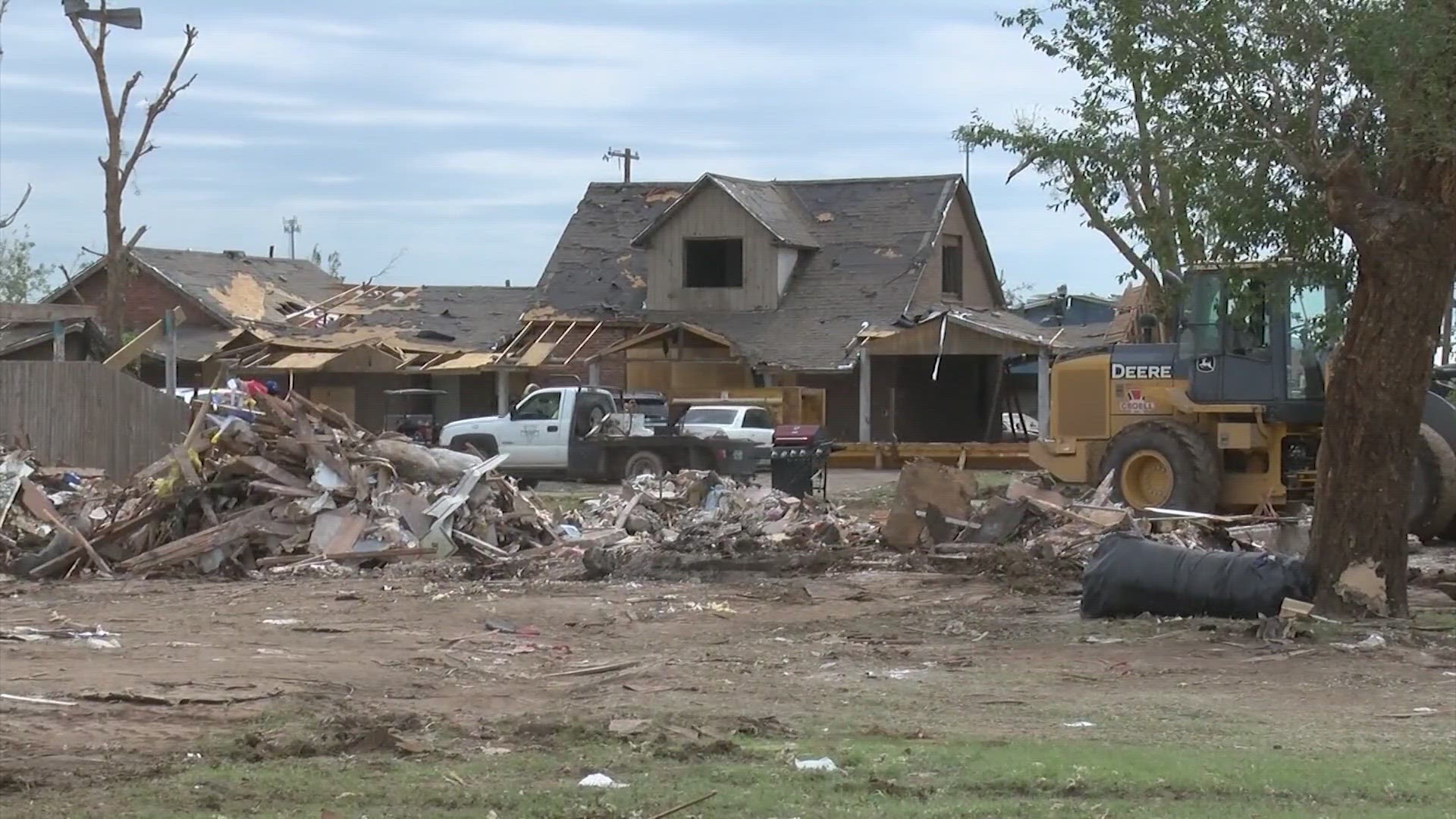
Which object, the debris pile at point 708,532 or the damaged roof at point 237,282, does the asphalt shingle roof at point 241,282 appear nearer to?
the damaged roof at point 237,282

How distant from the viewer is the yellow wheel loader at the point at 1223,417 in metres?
20.8

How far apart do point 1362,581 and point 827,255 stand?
115 ft

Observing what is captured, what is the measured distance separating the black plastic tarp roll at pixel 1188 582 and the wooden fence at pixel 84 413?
640 inches


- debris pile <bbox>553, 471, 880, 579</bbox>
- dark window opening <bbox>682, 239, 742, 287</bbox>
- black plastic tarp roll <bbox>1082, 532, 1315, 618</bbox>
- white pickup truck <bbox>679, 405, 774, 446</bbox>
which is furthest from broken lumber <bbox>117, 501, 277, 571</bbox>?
dark window opening <bbox>682, 239, 742, 287</bbox>

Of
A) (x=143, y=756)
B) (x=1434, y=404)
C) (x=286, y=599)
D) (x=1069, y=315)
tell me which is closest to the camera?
(x=143, y=756)

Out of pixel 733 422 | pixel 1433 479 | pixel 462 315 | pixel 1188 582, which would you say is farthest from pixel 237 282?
pixel 1188 582

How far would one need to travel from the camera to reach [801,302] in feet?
154

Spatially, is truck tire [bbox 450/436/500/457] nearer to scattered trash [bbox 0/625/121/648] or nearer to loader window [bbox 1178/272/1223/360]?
loader window [bbox 1178/272/1223/360]

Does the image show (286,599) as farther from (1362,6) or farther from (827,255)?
(827,255)

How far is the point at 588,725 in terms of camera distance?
9.61m

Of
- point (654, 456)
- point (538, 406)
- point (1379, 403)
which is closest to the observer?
point (1379, 403)

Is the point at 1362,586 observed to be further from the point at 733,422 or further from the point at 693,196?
the point at 693,196

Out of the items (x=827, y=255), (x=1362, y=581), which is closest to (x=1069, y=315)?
(x=827, y=255)

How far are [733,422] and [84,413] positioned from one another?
48.1 ft
